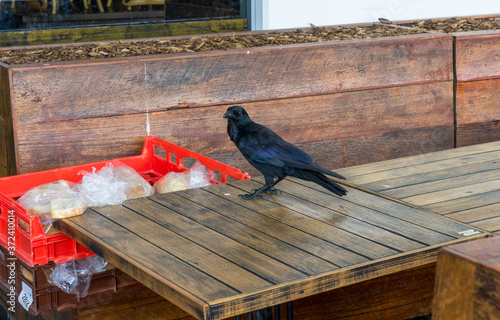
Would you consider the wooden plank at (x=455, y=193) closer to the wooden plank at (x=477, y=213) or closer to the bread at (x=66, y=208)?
the wooden plank at (x=477, y=213)

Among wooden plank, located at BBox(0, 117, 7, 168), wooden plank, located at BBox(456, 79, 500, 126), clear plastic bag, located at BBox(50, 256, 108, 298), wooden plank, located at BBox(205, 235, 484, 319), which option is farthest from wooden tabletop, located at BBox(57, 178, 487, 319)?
wooden plank, located at BBox(456, 79, 500, 126)

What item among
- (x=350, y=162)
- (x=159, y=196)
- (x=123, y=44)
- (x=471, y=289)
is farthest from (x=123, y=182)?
(x=471, y=289)

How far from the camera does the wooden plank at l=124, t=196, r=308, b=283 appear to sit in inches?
61.3

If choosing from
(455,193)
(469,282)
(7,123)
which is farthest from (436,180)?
(7,123)

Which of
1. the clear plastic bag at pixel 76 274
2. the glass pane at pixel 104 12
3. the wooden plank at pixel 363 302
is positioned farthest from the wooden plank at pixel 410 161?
the glass pane at pixel 104 12

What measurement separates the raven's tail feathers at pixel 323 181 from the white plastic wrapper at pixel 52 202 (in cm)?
68

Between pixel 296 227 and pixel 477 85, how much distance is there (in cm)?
209

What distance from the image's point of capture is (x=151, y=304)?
97.4 inches

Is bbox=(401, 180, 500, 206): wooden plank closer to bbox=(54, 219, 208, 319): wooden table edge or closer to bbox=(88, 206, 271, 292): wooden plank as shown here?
bbox=(88, 206, 271, 292): wooden plank

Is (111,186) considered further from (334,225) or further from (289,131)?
(289,131)

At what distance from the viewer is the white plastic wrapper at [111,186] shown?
230 centimetres

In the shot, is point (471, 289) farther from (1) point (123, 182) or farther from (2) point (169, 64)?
(2) point (169, 64)

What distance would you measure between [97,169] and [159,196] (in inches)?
22.5

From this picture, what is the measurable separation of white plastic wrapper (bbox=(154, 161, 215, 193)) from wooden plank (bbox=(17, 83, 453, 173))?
0.41 metres
